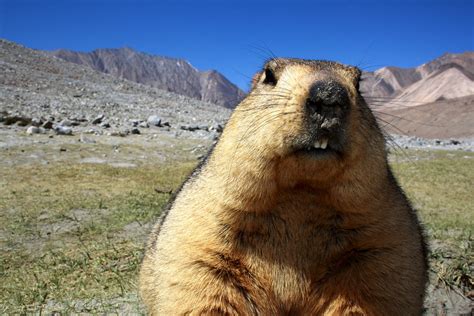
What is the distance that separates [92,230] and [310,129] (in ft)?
15.6

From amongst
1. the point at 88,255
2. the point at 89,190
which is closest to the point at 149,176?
the point at 89,190

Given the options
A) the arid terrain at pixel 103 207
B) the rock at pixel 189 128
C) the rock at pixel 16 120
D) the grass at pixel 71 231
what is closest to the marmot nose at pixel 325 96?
the arid terrain at pixel 103 207

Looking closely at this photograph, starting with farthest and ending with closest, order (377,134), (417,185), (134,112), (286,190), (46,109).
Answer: (134,112)
(46,109)
(417,185)
(377,134)
(286,190)

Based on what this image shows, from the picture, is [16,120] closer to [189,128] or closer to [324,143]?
[189,128]

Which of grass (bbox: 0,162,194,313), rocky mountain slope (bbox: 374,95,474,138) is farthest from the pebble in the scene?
rocky mountain slope (bbox: 374,95,474,138)

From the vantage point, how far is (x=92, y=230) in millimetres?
6551

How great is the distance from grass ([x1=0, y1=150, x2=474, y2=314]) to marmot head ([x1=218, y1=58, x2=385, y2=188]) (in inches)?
88.9

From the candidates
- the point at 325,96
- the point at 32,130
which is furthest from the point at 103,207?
the point at 32,130

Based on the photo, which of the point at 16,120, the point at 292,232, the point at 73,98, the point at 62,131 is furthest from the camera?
the point at 73,98

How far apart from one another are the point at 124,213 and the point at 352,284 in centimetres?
504

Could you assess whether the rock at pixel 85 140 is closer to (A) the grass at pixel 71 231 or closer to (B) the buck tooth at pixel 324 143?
(A) the grass at pixel 71 231

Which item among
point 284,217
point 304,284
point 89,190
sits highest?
point 284,217

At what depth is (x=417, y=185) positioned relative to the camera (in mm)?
10922

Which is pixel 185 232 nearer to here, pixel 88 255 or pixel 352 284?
pixel 352 284
